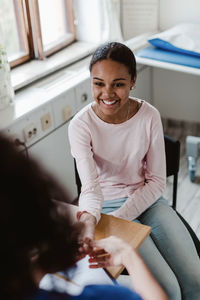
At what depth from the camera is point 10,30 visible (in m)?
2.21

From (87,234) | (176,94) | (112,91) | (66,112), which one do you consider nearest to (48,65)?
(66,112)

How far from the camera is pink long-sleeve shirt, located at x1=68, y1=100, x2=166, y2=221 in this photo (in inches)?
55.0

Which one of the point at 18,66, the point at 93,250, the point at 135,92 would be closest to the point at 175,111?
the point at 135,92

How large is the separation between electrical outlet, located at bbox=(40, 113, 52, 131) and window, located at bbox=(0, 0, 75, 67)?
0.47 meters

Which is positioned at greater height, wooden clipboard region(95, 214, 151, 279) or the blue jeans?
wooden clipboard region(95, 214, 151, 279)

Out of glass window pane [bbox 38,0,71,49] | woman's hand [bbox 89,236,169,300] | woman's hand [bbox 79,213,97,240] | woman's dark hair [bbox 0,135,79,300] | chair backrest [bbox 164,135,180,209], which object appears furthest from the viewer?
glass window pane [bbox 38,0,71,49]

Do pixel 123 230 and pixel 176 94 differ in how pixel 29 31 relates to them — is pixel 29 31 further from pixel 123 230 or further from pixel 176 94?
pixel 123 230

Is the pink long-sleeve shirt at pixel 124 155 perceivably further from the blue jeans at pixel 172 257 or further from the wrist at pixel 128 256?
the wrist at pixel 128 256

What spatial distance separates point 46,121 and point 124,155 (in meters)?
0.63

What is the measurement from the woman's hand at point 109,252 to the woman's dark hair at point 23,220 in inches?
15.8

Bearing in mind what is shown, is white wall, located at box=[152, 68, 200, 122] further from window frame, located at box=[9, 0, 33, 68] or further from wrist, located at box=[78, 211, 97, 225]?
wrist, located at box=[78, 211, 97, 225]

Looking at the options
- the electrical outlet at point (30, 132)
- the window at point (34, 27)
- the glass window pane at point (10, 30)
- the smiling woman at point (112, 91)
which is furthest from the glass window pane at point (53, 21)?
the smiling woman at point (112, 91)

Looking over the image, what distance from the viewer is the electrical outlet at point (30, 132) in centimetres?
180

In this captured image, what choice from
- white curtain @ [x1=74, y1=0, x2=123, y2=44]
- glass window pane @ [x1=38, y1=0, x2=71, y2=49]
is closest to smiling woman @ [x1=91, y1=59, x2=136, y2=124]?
glass window pane @ [x1=38, y1=0, x2=71, y2=49]
